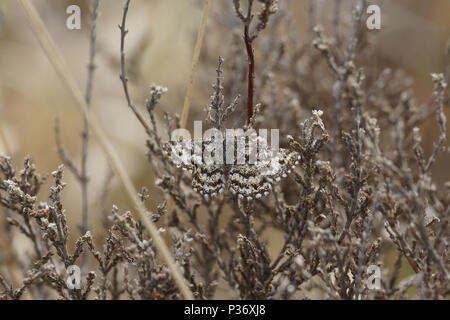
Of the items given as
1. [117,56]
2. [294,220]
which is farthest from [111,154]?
[117,56]

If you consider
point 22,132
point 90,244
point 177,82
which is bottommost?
point 90,244

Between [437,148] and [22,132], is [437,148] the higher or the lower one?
the lower one

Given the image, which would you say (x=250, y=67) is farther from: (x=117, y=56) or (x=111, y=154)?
(x=117, y=56)

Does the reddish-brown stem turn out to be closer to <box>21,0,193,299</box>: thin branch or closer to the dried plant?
the dried plant

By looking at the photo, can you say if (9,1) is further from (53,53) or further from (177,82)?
(53,53)
